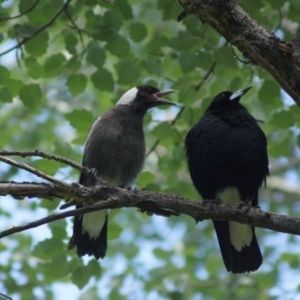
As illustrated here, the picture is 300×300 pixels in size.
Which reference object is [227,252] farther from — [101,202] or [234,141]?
[101,202]

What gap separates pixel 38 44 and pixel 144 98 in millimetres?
1328

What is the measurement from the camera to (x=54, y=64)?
5.17 meters

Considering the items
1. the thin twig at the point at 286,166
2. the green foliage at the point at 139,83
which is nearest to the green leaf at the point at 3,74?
the green foliage at the point at 139,83

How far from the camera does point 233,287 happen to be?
718 cm

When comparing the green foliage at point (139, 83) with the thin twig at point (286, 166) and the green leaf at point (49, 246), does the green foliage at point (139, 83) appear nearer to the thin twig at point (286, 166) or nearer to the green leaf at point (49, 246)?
the green leaf at point (49, 246)

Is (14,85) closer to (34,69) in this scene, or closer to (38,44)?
(34,69)

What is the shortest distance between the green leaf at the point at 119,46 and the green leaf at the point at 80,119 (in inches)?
20.1

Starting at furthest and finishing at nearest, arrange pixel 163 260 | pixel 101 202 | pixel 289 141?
1. pixel 163 260
2. pixel 289 141
3. pixel 101 202

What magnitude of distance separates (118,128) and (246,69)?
3.64 feet

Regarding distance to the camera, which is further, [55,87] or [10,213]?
[55,87]

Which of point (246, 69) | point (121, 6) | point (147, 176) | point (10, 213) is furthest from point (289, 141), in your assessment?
point (10, 213)

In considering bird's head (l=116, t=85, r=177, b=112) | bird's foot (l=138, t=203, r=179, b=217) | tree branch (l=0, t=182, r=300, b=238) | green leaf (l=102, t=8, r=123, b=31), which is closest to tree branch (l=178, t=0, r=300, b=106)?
tree branch (l=0, t=182, r=300, b=238)

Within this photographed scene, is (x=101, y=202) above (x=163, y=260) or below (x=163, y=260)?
below

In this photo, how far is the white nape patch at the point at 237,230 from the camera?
4.76 metres
